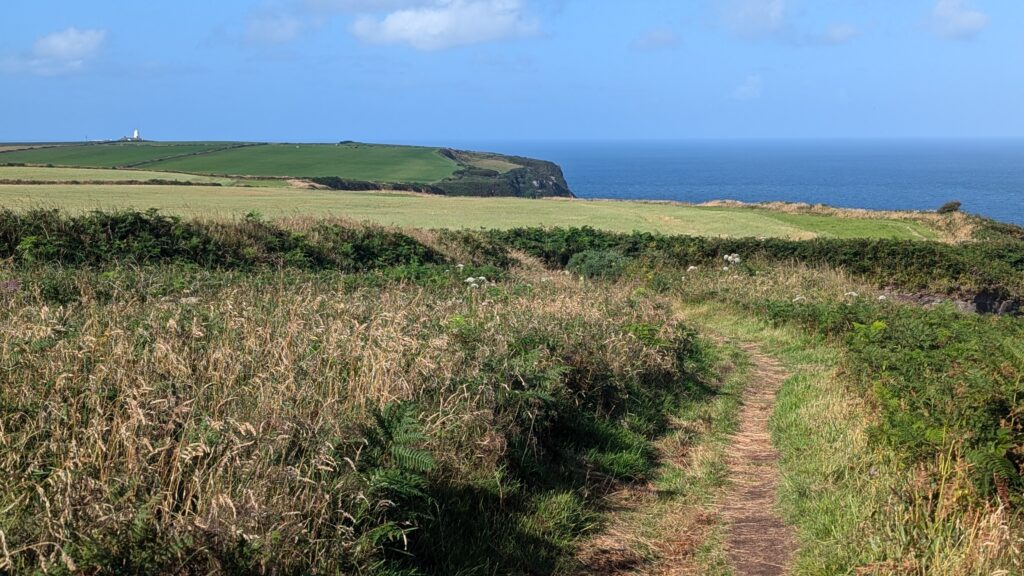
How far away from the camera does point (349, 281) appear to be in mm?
14117

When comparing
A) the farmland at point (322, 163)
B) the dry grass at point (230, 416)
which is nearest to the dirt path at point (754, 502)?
the dry grass at point (230, 416)

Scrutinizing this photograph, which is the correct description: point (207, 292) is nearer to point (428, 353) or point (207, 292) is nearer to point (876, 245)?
point (428, 353)

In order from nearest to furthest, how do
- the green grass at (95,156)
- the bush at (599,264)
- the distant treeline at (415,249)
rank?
the distant treeline at (415,249) < the bush at (599,264) < the green grass at (95,156)

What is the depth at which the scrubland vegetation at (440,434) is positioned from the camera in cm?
421

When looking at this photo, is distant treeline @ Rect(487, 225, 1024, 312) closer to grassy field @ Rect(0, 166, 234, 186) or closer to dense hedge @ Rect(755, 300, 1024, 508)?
dense hedge @ Rect(755, 300, 1024, 508)

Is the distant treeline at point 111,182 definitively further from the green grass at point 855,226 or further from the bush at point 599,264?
the green grass at point 855,226

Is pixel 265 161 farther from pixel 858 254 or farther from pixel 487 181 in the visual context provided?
pixel 858 254

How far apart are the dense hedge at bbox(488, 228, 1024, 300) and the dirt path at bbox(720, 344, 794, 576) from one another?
17.0 m

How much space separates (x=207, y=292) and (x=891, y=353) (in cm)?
848

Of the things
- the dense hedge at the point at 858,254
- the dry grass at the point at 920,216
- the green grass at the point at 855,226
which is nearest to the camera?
the dense hedge at the point at 858,254

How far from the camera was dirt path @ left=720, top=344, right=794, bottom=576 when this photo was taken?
5.64m

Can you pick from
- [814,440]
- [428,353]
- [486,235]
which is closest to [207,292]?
[428,353]

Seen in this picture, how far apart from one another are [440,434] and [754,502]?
2696mm

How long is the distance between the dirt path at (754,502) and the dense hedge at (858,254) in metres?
17.0
